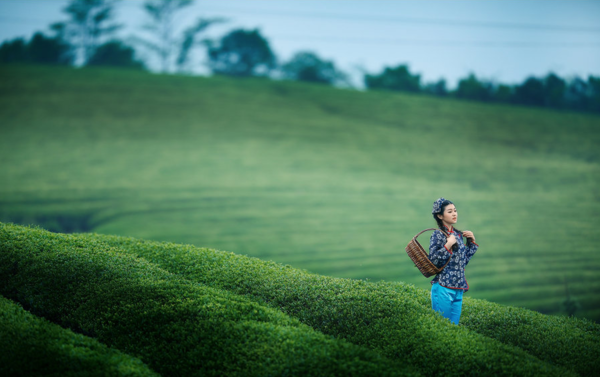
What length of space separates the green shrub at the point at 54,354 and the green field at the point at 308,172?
10945 millimetres

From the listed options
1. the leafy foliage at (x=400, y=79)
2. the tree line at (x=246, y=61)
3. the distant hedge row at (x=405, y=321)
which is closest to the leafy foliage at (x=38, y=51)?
the tree line at (x=246, y=61)

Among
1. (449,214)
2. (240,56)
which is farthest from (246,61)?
(449,214)

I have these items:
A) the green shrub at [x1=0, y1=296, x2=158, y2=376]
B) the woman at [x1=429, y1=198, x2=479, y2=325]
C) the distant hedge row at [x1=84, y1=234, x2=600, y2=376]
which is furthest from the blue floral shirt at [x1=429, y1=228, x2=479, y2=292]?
the green shrub at [x1=0, y1=296, x2=158, y2=376]

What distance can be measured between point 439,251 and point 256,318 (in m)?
1.92

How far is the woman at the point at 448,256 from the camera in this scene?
4.64m

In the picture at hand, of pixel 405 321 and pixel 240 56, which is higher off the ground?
pixel 240 56

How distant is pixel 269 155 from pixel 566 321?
1552 centimetres

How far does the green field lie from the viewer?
1583 centimetres

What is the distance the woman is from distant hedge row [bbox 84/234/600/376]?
29cm

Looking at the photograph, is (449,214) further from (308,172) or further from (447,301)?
(308,172)

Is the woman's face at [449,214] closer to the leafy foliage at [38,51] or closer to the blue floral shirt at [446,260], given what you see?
the blue floral shirt at [446,260]

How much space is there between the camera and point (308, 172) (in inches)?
774

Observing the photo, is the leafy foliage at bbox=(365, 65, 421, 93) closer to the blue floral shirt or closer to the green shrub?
the blue floral shirt

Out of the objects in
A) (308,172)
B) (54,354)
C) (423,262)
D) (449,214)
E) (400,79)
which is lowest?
(54,354)
